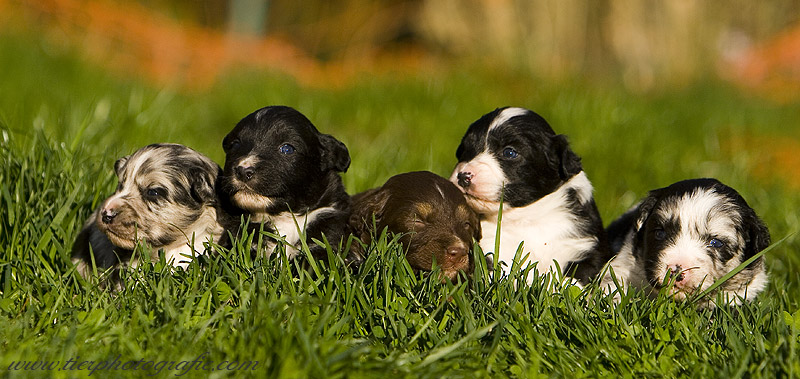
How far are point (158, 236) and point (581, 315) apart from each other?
203 centimetres

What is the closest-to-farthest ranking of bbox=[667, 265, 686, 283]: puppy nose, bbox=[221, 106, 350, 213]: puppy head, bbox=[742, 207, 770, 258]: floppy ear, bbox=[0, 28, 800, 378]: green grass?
bbox=[0, 28, 800, 378]: green grass → bbox=[667, 265, 686, 283]: puppy nose → bbox=[221, 106, 350, 213]: puppy head → bbox=[742, 207, 770, 258]: floppy ear

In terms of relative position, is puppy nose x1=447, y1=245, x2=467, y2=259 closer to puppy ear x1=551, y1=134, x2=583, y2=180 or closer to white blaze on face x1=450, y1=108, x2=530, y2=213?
white blaze on face x1=450, y1=108, x2=530, y2=213

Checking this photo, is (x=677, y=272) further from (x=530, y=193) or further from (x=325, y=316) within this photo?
(x=325, y=316)

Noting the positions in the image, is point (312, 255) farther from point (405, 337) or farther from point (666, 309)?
point (666, 309)

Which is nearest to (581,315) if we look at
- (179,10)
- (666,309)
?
(666,309)

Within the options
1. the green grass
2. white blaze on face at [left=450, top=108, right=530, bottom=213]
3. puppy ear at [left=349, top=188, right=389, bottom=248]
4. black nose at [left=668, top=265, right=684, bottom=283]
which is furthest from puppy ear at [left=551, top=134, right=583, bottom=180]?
puppy ear at [left=349, top=188, right=389, bottom=248]

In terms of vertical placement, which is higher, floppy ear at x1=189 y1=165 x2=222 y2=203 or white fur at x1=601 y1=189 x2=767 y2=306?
floppy ear at x1=189 y1=165 x2=222 y2=203

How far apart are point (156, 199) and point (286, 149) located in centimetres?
67

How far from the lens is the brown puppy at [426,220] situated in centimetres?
383

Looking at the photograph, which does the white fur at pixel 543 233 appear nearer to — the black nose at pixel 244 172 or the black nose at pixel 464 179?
the black nose at pixel 464 179

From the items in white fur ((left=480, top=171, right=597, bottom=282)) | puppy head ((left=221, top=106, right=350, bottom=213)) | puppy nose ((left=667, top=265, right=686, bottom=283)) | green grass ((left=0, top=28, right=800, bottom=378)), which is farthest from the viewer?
white fur ((left=480, top=171, right=597, bottom=282))

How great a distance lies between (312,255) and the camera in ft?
12.8

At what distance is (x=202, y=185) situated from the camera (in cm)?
397

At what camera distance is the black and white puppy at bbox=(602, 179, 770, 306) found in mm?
3758
